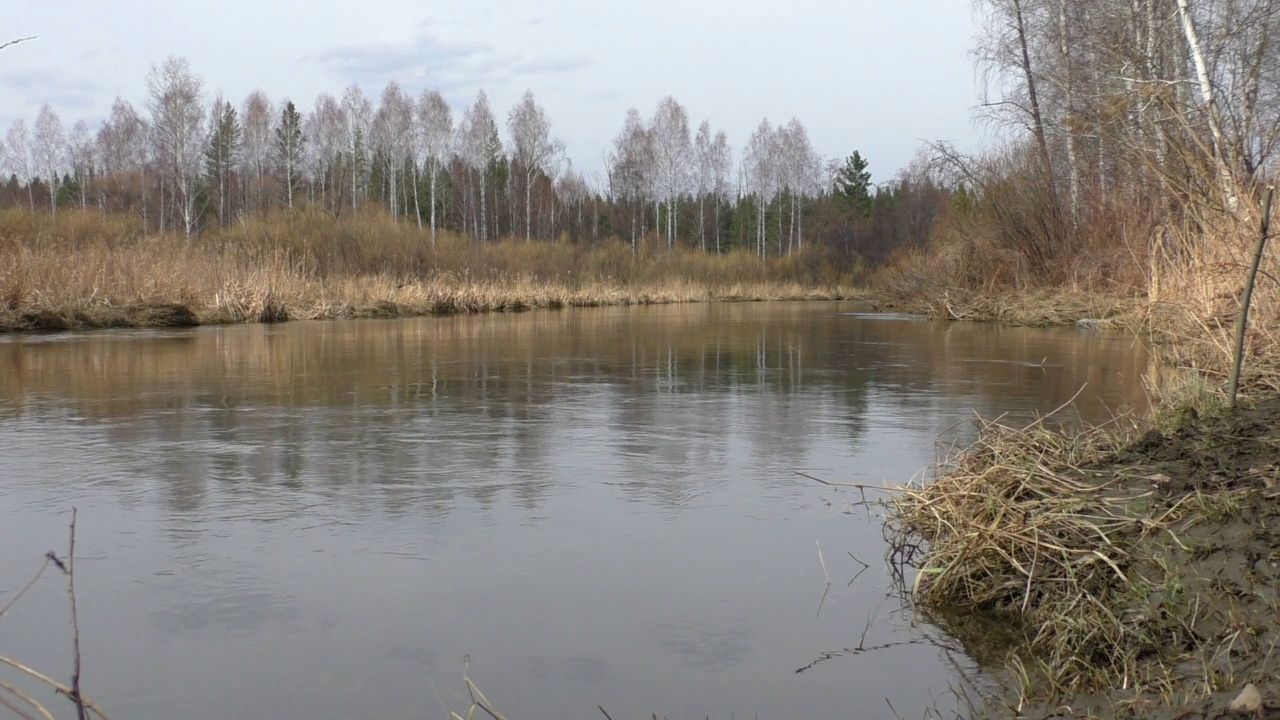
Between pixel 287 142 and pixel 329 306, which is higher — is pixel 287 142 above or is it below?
above

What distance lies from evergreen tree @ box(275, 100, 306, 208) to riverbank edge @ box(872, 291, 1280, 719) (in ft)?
187

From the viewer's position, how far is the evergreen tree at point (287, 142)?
193 ft

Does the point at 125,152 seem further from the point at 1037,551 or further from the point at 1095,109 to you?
the point at 1037,551

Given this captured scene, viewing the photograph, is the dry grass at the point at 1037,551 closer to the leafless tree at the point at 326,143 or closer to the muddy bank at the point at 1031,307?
the muddy bank at the point at 1031,307

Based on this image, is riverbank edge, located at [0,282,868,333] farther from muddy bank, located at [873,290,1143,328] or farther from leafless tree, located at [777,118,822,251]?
leafless tree, located at [777,118,822,251]

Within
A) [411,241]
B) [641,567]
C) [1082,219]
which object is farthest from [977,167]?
[641,567]

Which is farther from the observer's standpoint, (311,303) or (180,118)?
(180,118)

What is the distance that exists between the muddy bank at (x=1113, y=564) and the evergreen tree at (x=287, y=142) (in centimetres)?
5703

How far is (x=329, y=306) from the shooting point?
74.8 feet

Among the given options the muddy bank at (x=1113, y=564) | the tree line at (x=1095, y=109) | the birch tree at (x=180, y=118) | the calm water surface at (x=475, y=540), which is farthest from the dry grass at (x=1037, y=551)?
the birch tree at (x=180, y=118)

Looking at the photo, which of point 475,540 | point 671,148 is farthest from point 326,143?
point 475,540

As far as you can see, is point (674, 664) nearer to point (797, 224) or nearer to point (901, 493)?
point (901, 493)

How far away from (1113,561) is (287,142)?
190ft

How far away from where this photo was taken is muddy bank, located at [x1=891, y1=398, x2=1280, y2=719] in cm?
255
